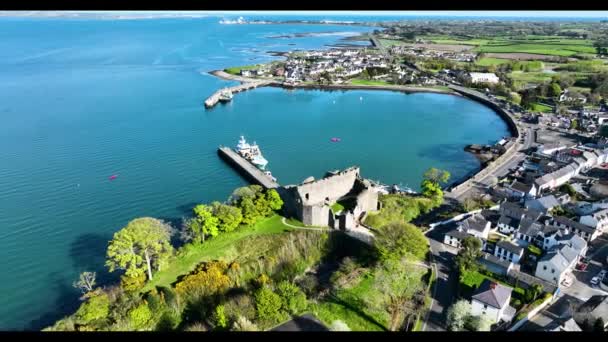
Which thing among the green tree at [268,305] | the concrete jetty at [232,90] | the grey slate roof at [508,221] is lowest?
the grey slate roof at [508,221]

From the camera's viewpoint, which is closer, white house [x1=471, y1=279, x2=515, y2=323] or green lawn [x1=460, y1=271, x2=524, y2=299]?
white house [x1=471, y1=279, x2=515, y2=323]

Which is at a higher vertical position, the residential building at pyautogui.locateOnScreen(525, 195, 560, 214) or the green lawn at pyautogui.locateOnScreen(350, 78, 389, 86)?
the green lawn at pyautogui.locateOnScreen(350, 78, 389, 86)

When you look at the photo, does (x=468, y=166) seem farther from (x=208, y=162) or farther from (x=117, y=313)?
(x=117, y=313)

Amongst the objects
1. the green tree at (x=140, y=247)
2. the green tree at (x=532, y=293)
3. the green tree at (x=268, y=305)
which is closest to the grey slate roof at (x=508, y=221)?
the green tree at (x=532, y=293)

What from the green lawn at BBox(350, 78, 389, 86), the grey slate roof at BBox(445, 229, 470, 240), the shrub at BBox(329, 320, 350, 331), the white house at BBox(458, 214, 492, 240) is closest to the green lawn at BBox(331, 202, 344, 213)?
the grey slate roof at BBox(445, 229, 470, 240)

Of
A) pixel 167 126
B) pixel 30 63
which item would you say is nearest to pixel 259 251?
pixel 167 126

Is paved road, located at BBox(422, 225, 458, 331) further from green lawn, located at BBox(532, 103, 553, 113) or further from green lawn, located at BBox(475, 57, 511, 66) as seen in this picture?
green lawn, located at BBox(475, 57, 511, 66)

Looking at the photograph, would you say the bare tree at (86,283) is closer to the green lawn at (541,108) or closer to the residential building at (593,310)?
the residential building at (593,310)
